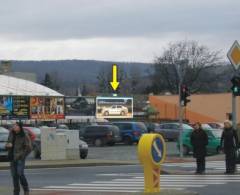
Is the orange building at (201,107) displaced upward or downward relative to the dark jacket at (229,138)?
upward

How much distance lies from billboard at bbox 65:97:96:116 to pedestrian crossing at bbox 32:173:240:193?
59.8 meters

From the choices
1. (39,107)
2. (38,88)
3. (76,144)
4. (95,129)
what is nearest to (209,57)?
(38,88)

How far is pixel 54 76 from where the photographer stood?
170 meters

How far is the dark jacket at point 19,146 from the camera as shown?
49.5 feet

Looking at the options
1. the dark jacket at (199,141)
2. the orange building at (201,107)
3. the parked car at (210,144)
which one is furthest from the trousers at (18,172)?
the orange building at (201,107)

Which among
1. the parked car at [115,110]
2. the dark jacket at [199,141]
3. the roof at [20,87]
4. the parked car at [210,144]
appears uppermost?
the roof at [20,87]

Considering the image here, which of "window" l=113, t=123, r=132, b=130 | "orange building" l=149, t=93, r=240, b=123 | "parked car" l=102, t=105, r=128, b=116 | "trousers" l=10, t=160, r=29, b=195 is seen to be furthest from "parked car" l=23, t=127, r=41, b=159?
"orange building" l=149, t=93, r=240, b=123

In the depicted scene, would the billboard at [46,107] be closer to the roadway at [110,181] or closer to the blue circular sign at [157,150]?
the roadway at [110,181]

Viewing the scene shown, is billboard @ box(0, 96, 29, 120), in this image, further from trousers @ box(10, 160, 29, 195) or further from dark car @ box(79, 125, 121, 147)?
trousers @ box(10, 160, 29, 195)

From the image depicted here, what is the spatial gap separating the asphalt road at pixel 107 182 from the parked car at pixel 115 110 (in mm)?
59750

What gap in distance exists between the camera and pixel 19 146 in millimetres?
15102

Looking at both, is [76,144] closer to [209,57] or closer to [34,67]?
[209,57]

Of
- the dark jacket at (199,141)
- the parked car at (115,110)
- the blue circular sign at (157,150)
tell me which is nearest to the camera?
the blue circular sign at (157,150)

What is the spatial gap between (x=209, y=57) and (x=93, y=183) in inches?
3701
